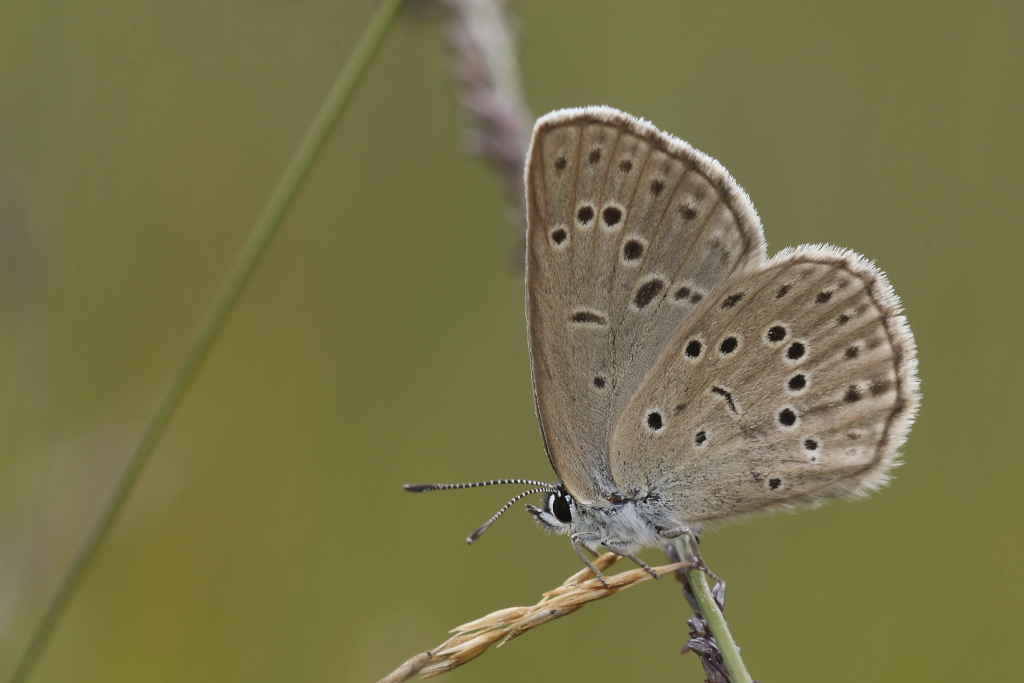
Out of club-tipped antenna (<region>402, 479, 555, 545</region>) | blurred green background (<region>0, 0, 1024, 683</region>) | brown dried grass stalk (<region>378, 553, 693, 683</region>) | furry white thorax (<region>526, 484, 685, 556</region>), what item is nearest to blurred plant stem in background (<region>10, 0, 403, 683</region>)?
blurred green background (<region>0, 0, 1024, 683</region>)

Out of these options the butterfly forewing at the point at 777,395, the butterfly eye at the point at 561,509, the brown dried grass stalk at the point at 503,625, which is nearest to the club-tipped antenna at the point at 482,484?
the butterfly eye at the point at 561,509

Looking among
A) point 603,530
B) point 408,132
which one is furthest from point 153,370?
point 603,530

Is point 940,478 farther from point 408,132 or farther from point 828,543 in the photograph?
point 408,132

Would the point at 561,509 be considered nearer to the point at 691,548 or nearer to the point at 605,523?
the point at 605,523

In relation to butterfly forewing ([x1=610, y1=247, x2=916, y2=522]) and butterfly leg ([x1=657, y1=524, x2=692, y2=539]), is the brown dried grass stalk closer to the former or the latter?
butterfly leg ([x1=657, y1=524, x2=692, y2=539])

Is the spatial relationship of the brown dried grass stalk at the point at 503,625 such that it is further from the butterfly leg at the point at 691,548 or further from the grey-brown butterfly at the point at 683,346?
the grey-brown butterfly at the point at 683,346

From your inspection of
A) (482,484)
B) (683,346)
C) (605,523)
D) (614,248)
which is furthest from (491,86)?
(605,523)
